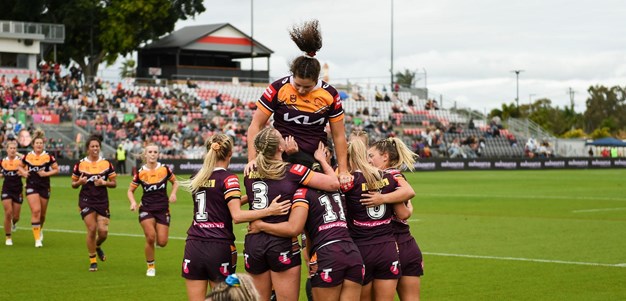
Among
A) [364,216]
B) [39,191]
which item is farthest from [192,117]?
[364,216]

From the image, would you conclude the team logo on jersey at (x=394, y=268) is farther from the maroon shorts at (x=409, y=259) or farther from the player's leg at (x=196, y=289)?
the player's leg at (x=196, y=289)

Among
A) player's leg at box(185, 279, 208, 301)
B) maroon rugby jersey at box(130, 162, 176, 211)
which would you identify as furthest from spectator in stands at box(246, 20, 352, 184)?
maroon rugby jersey at box(130, 162, 176, 211)

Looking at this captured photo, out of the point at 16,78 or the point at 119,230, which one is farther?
the point at 16,78

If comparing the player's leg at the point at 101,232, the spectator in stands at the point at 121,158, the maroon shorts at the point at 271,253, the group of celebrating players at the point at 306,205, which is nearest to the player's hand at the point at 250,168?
the group of celebrating players at the point at 306,205

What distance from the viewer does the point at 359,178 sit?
30.3 ft

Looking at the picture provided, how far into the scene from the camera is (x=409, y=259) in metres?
9.80

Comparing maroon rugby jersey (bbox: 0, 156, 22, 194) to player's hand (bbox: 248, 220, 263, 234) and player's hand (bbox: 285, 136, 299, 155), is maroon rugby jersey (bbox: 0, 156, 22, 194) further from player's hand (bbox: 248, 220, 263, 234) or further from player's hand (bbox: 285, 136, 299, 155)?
player's hand (bbox: 248, 220, 263, 234)

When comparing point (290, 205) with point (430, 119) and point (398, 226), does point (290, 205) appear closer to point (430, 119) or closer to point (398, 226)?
point (398, 226)

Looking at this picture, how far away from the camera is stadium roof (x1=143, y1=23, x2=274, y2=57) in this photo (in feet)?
268

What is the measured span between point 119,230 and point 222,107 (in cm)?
3905

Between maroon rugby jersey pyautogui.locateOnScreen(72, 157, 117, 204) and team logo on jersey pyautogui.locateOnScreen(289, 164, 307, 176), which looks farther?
maroon rugby jersey pyautogui.locateOnScreen(72, 157, 117, 204)

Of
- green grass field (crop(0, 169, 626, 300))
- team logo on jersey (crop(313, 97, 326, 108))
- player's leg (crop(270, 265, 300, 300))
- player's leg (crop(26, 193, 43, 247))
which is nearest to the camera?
player's leg (crop(270, 265, 300, 300))

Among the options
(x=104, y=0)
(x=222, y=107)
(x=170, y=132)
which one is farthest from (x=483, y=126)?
(x=104, y=0)

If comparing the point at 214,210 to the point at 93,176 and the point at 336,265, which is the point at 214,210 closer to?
the point at 336,265
